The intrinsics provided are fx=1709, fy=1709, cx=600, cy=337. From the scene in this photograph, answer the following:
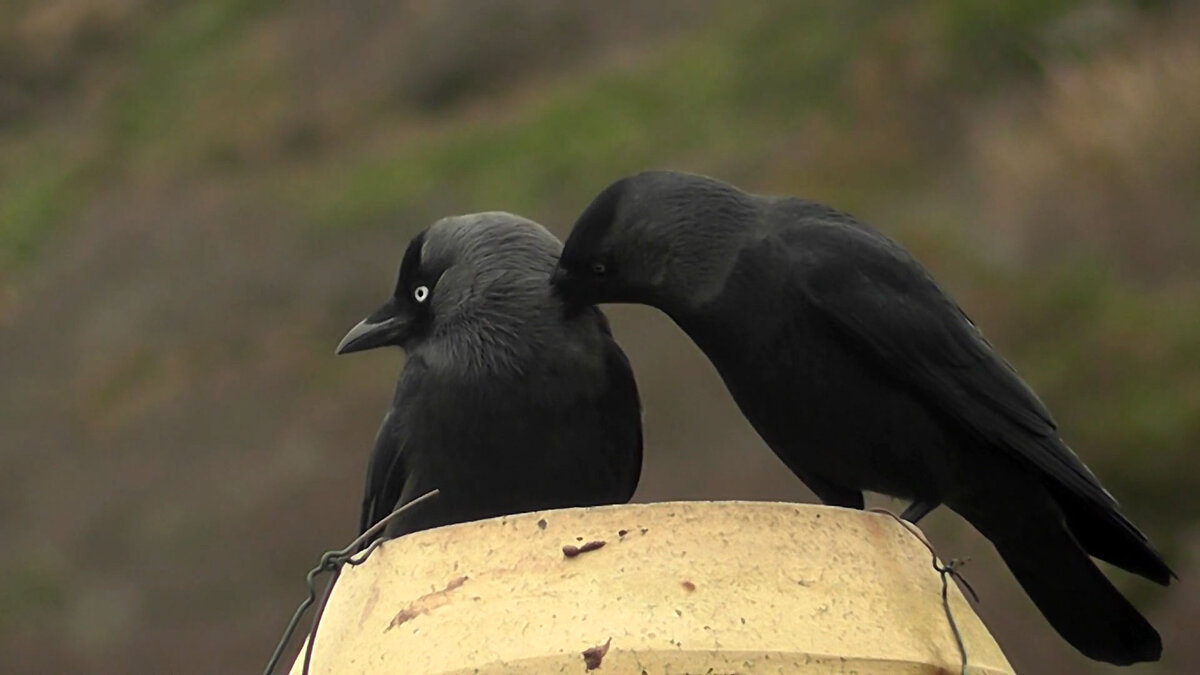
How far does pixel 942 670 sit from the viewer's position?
1.53 metres

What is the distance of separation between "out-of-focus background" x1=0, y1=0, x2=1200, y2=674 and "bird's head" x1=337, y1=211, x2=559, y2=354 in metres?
2.93

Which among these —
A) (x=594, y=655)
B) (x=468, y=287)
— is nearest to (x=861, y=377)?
(x=468, y=287)

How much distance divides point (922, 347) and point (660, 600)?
113 cm

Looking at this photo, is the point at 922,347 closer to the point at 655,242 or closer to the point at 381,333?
the point at 655,242

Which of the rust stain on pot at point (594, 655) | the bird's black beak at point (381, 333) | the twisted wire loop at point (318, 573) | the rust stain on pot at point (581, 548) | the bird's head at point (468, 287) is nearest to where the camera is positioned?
the rust stain on pot at point (594, 655)

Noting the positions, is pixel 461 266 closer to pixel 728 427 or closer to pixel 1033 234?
pixel 728 427

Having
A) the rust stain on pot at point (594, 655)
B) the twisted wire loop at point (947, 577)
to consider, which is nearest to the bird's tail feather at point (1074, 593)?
the twisted wire loop at point (947, 577)

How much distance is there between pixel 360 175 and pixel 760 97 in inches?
84.4

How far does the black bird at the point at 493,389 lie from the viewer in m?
2.57

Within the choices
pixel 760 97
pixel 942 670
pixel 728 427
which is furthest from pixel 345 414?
pixel 942 670

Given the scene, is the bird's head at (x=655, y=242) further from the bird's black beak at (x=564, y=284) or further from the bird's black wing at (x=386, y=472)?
the bird's black wing at (x=386, y=472)

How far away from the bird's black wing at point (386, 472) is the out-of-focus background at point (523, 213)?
2935 millimetres

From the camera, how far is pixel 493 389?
2.61 m

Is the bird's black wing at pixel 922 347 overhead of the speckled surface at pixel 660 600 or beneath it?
beneath
